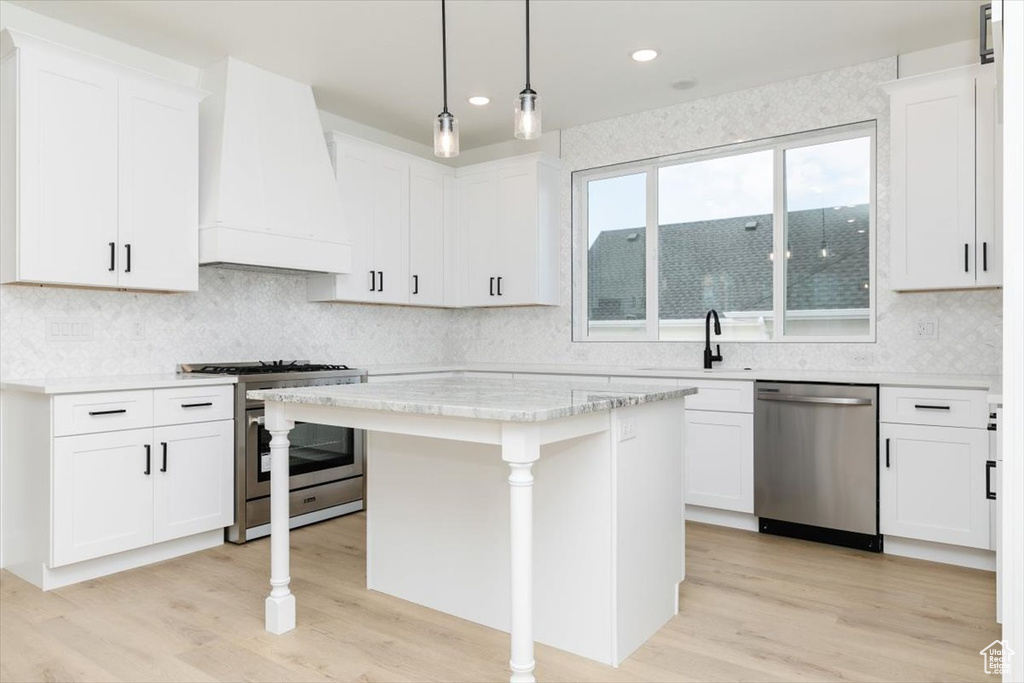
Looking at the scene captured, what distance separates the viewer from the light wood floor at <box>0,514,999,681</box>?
7.50ft

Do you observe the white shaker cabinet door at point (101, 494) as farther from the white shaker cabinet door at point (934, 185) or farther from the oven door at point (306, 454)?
the white shaker cabinet door at point (934, 185)

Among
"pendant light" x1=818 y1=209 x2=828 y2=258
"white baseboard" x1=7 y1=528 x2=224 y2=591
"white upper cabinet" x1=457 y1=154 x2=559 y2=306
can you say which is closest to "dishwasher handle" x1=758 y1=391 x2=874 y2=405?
"pendant light" x1=818 y1=209 x2=828 y2=258

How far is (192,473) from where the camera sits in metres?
3.55

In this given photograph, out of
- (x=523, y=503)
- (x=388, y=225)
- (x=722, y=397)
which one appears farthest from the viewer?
(x=388, y=225)

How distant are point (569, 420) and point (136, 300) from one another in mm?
2912

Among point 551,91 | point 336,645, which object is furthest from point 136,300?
point 551,91

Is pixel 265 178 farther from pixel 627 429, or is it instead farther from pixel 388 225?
pixel 627 429

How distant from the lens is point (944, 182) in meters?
3.50

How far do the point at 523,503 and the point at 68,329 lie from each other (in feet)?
9.50

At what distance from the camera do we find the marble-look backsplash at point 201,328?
136 inches

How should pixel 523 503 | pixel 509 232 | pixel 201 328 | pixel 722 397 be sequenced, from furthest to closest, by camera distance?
pixel 509 232, pixel 201 328, pixel 722 397, pixel 523 503

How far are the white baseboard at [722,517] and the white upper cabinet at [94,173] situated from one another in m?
3.29

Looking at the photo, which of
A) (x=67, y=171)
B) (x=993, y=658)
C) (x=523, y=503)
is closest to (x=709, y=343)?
(x=993, y=658)

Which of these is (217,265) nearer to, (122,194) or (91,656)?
(122,194)
